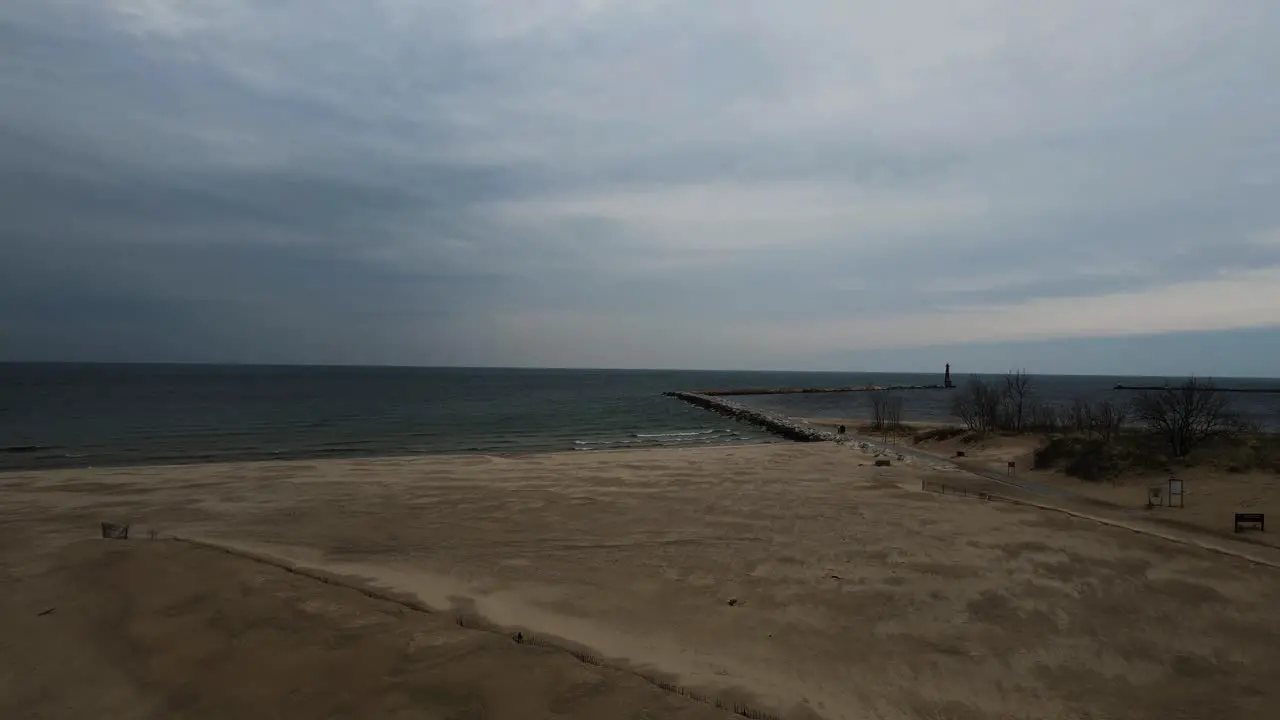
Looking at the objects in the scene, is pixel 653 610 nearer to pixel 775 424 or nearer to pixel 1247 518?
pixel 1247 518

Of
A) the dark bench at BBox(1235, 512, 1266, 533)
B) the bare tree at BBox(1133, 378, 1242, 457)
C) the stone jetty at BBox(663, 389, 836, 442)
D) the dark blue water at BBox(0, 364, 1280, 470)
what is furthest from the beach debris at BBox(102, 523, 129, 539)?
the bare tree at BBox(1133, 378, 1242, 457)

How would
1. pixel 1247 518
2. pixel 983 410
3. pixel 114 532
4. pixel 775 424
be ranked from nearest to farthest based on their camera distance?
pixel 114 532 < pixel 1247 518 < pixel 983 410 < pixel 775 424

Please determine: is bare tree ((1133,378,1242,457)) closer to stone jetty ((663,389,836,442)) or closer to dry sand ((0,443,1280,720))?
dry sand ((0,443,1280,720))

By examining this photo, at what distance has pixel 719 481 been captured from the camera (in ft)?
70.4

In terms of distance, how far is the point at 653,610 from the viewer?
9.75 metres

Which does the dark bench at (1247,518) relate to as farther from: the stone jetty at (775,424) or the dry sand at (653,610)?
the stone jetty at (775,424)

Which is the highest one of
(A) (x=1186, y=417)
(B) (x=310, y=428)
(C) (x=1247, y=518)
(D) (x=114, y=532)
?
(A) (x=1186, y=417)

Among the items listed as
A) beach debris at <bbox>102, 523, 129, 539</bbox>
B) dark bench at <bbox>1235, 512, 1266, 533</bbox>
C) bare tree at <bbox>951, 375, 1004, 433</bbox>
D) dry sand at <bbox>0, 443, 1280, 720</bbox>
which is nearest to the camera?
dry sand at <bbox>0, 443, 1280, 720</bbox>

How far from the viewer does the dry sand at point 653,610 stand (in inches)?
278

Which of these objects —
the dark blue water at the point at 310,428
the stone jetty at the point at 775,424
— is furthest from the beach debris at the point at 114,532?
the stone jetty at the point at 775,424

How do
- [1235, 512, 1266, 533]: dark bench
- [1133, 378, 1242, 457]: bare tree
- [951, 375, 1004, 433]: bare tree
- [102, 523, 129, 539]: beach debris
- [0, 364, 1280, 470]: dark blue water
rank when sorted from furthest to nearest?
[951, 375, 1004, 433]: bare tree, [0, 364, 1280, 470]: dark blue water, [1133, 378, 1242, 457]: bare tree, [1235, 512, 1266, 533]: dark bench, [102, 523, 129, 539]: beach debris

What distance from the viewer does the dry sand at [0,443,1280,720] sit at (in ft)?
23.2

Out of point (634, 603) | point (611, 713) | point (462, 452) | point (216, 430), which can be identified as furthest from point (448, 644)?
point (216, 430)

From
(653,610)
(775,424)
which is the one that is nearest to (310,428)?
(775,424)
